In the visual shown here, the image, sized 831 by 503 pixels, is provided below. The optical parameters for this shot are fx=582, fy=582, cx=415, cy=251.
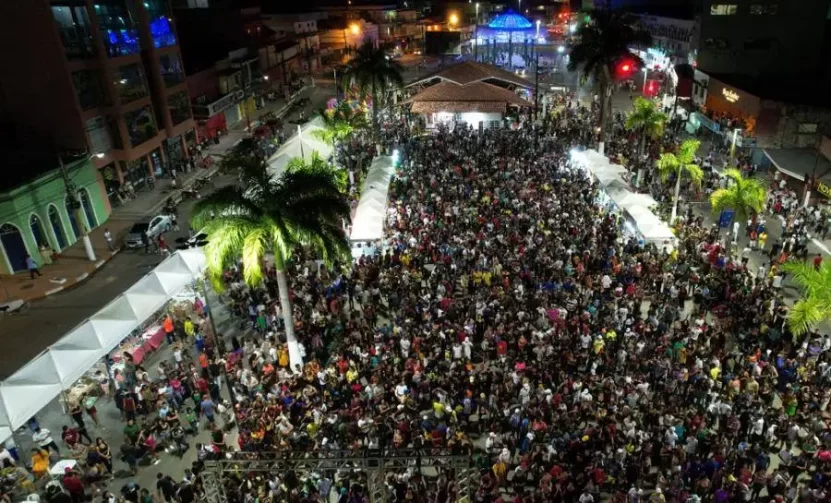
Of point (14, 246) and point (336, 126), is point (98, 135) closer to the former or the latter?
point (14, 246)

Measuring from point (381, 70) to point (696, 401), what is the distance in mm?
33488

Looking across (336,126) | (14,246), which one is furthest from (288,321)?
(336,126)

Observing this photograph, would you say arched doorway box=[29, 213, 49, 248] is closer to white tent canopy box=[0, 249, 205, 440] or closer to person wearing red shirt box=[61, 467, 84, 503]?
white tent canopy box=[0, 249, 205, 440]

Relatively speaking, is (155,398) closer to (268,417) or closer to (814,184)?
(268,417)

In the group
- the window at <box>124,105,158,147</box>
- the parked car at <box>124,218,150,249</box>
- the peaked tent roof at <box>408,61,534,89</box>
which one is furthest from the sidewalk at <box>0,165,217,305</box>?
the peaked tent roof at <box>408,61,534,89</box>

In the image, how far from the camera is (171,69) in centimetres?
3934

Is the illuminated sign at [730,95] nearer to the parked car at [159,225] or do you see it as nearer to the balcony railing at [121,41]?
the parked car at [159,225]

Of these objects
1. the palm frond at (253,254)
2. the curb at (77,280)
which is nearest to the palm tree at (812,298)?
the palm frond at (253,254)

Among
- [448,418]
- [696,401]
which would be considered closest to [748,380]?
[696,401]

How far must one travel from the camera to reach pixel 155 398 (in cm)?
1636

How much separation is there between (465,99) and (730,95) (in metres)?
18.8

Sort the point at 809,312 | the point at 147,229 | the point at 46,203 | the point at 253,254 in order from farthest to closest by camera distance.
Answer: the point at 147,229, the point at 46,203, the point at 253,254, the point at 809,312

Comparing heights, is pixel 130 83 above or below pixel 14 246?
above

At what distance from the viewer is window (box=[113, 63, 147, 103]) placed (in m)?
33.4
